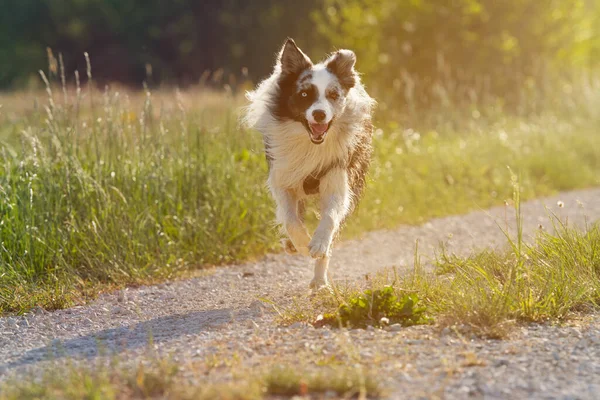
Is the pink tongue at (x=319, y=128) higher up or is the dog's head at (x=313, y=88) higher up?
the dog's head at (x=313, y=88)

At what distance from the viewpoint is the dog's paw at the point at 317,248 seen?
582cm

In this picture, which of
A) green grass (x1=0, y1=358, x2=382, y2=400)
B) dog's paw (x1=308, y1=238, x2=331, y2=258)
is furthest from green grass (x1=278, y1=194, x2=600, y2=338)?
green grass (x1=0, y1=358, x2=382, y2=400)

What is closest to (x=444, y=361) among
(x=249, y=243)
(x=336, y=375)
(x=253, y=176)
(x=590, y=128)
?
(x=336, y=375)

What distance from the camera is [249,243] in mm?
8070

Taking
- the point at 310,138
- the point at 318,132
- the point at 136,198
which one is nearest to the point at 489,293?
the point at 318,132

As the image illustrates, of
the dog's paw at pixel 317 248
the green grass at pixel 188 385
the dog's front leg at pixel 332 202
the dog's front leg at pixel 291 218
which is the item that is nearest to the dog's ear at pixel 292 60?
the dog's front leg at pixel 332 202

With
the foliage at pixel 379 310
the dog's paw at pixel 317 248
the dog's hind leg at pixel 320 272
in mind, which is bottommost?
the dog's hind leg at pixel 320 272

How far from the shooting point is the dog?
610 cm

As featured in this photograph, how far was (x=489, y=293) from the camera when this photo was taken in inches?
200

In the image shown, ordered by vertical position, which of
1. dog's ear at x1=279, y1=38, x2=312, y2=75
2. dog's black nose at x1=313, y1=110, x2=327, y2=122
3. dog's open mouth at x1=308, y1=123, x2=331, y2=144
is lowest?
dog's open mouth at x1=308, y1=123, x2=331, y2=144

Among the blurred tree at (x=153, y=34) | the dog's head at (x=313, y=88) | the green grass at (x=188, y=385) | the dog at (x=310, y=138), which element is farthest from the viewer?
the blurred tree at (x=153, y=34)

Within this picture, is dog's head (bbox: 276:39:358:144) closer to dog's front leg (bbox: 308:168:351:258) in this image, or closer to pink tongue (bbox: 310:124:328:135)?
pink tongue (bbox: 310:124:328:135)

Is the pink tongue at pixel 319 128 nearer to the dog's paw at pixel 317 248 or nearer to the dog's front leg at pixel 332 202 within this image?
the dog's front leg at pixel 332 202

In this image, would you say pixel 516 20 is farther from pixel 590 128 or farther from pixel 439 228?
pixel 439 228
